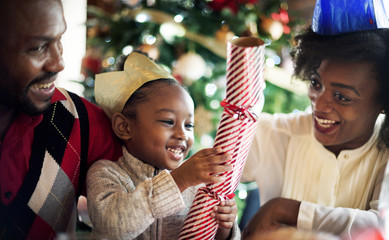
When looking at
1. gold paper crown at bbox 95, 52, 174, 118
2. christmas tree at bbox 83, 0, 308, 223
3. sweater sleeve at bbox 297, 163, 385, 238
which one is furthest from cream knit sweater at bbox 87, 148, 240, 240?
christmas tree at bbox 83, 0, 308, 223

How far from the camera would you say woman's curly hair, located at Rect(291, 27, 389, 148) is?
1.33 m

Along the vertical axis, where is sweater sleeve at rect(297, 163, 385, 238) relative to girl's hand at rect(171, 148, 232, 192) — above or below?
below

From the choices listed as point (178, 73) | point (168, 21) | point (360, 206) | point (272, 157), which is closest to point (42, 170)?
point (272, 157)

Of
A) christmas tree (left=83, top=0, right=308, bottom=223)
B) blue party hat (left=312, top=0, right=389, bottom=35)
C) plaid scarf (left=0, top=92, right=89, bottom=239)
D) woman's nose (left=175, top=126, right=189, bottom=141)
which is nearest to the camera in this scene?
plaid scarf (left=0, top=92, right=89, bottom=239)

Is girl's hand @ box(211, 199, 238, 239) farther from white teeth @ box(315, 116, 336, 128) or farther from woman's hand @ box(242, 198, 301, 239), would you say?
white teeth @ box(315, 116, 336, 128)

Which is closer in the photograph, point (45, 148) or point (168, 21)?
point (45, 148)

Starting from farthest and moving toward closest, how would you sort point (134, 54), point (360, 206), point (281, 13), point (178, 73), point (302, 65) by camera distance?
point (281, 13) → point (178, 73) → point (302, 65) → point (360, 206) → point (134, 54)

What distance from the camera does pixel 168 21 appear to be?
7.48 ft

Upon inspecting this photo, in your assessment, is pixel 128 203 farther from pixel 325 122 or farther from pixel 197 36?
pixel 197 36

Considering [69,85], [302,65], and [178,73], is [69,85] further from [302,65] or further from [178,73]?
[302,65]

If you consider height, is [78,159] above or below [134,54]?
below

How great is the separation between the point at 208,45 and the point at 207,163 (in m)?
1.44

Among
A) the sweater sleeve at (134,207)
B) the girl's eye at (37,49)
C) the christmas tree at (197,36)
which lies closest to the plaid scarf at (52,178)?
the sweater sleeve at (134,207)

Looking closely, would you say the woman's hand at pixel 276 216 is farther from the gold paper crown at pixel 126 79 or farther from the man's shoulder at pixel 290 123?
the gold paper crown at pixel 126 79
